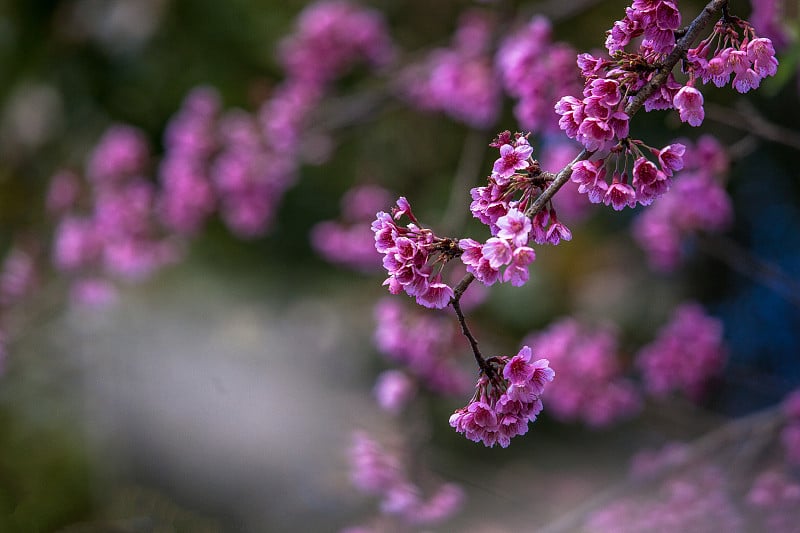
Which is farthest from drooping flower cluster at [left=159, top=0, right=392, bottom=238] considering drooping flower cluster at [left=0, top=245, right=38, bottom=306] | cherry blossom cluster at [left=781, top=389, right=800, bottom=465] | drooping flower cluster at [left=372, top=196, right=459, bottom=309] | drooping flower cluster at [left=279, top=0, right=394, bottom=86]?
drooping flower cluster at [left=372, top=196, right=459, bottom=309]

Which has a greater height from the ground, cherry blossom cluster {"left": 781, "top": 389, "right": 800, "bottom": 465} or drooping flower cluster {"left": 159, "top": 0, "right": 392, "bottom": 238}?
drooping flower cluster {"left": 159, "top": 0, "right": 392, "bottom": 238}

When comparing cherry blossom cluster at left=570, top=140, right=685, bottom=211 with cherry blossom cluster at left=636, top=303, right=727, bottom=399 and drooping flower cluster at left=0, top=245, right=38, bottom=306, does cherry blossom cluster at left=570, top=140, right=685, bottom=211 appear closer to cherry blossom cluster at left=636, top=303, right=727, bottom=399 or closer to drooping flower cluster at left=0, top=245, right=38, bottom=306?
cherry blossom cluster at left=636, top=303, right=727, bottom=399

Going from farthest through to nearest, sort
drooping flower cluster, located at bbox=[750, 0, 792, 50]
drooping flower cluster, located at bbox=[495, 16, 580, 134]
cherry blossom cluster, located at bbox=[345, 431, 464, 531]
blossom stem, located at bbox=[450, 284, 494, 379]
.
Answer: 1. cherry blossom cluster, located at bbox=[345, 431, 464, 531]
2. drooping flower cluster, located at bbox=[495, 16, 580, 134]
3. drooping flower cluster, located at bbox=[750, 0, 792, 50]
4. blossom stem, located at bbox=[450, 284, 494, 379]

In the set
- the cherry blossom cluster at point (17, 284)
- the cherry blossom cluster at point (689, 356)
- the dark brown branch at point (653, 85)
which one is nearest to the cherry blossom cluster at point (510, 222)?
the dark brown branch at point (653, 85)

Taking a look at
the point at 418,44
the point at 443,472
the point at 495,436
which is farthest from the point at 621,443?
the point at 418,44

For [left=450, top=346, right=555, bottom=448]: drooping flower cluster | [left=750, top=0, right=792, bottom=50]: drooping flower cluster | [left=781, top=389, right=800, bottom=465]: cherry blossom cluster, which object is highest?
[left=750, top=0, right=792, bottom=50]: drooping flower cluster

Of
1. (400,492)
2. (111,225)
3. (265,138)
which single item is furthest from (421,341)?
(111,225)

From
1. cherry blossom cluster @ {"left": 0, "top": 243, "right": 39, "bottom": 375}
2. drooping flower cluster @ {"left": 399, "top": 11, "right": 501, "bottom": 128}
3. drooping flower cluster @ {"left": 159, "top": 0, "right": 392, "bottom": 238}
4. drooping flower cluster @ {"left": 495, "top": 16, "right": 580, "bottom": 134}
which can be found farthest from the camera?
cherry blossom cluster @ {"left": 0, "top": 243, "right": 39, "bottom": 375}

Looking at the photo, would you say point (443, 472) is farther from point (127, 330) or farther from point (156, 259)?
point (127, 330)
